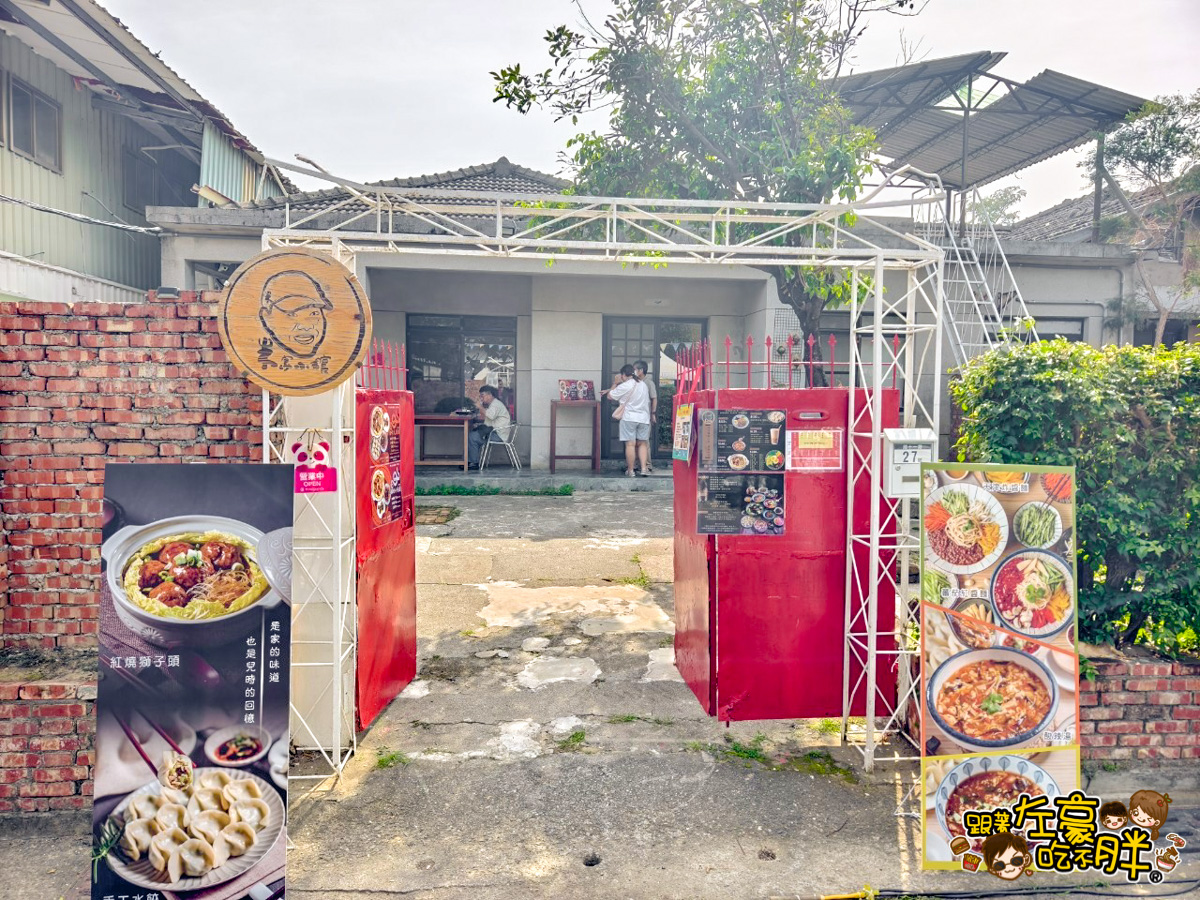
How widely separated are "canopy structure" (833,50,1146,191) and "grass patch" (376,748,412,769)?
333 inches

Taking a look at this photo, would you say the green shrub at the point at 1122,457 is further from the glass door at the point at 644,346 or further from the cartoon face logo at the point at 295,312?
the glass door at the point at 644,346

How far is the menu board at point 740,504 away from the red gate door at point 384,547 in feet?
6.11

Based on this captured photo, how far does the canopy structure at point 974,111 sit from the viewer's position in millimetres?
9633

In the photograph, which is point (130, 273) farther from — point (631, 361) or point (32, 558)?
point (32, 558)

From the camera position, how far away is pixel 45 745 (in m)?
3.52

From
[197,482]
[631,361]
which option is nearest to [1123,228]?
[631,361]

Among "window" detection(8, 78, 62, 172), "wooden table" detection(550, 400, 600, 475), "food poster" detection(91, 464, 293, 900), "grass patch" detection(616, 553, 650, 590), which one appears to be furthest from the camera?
"wooden table" detection(550, 400, 600, 475)

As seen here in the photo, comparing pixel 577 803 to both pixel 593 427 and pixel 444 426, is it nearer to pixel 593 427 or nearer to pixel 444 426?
pixel 593 427

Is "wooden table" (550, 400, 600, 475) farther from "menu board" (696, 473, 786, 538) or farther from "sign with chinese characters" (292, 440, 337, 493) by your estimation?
"sign with chinese characters" (292, 440, 337, 493)

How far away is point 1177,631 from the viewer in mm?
3889

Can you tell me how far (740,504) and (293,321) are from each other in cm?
251

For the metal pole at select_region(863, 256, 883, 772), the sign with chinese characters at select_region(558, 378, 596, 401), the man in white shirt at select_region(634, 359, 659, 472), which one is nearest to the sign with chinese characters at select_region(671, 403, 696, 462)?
the metal pole at select_region(863, 256, 883, 772)

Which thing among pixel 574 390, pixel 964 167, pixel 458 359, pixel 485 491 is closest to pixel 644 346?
pixel 574 390

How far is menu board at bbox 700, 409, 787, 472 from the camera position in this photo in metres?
4.23
